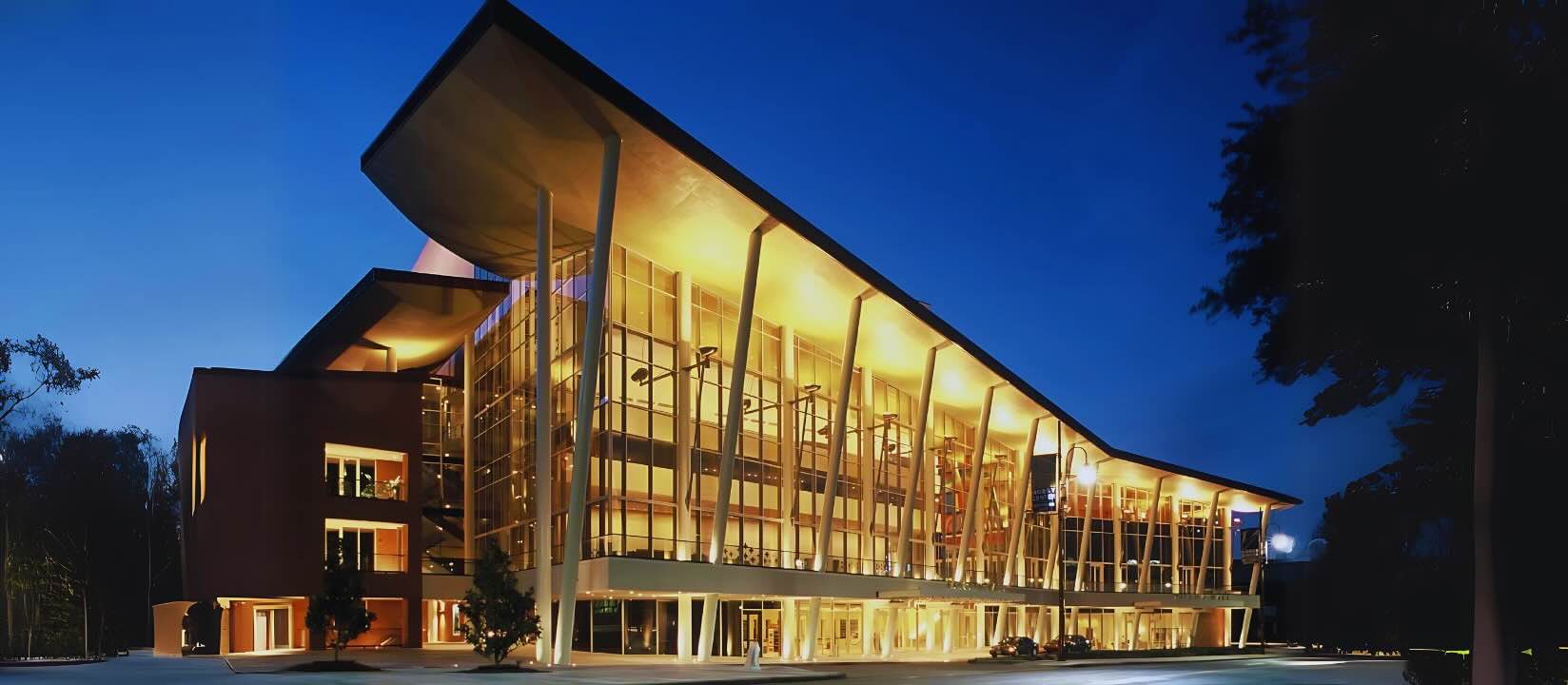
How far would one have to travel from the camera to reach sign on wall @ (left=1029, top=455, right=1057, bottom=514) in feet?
156

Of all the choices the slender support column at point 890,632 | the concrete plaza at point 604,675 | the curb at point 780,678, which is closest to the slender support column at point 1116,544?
the slender support column at point 890,632

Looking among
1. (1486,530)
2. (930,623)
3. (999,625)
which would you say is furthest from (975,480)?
(1486,530)

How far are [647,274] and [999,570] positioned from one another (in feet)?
117

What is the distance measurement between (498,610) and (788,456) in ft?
56.8

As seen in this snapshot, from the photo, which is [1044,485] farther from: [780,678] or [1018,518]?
[780,678]

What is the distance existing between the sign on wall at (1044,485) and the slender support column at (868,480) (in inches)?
289

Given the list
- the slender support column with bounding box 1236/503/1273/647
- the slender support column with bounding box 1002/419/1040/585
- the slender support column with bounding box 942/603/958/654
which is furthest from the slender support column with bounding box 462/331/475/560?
the slender support column with bounding box 1236/503/1273/647

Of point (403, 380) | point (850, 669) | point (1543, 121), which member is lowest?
point (850, 669)

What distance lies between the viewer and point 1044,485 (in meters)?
58.7

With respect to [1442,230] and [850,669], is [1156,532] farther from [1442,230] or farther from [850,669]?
[1442,230]

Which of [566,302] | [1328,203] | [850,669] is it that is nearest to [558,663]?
[850,669]

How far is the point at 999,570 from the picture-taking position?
71.8 meters

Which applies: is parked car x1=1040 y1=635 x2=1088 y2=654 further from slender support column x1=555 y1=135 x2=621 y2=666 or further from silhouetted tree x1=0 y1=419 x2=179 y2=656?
silhouetted tree x1=0 y1=419 x2=179 y2=656

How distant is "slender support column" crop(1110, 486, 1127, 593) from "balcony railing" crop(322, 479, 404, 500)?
161 ft
